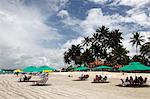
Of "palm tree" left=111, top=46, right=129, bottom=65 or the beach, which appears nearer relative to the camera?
the beach

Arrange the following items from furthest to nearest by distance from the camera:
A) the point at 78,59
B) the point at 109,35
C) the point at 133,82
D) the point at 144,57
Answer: the point at 78,59 → the point at 109,35 → the point at 144,57 → the point at 133,82

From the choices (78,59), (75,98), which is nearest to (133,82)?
(75,98)

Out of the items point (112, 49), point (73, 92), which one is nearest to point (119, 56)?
point (112, 49)

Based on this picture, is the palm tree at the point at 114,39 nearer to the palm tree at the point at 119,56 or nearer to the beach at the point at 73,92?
the palm tree at the point at 119,56

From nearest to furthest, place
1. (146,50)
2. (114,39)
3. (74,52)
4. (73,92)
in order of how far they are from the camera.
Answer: (73,92) < (146,50) < (114,39) < (74,52)

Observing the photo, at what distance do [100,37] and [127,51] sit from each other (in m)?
10.9

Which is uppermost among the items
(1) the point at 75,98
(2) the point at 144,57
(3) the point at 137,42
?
(3) the point at 137,42

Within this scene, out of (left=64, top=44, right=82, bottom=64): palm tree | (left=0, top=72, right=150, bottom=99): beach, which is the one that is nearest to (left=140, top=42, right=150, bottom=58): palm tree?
(left=64, top=44, right=82, bottom=64): palm tree

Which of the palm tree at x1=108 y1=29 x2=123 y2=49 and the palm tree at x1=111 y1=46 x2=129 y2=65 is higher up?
the palm tree at x1=108 y1=29 x2=123 y2=49

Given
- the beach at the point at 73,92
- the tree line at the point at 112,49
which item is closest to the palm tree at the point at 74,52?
the tree line at the point at 112,49

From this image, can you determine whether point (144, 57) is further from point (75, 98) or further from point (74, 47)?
point (75, 98)

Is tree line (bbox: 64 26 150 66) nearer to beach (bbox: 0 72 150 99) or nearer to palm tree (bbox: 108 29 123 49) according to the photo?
palm tree (bbox: 108 29 123 49)

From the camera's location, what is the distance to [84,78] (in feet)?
118

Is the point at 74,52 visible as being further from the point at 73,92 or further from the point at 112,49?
the point at 73,92
